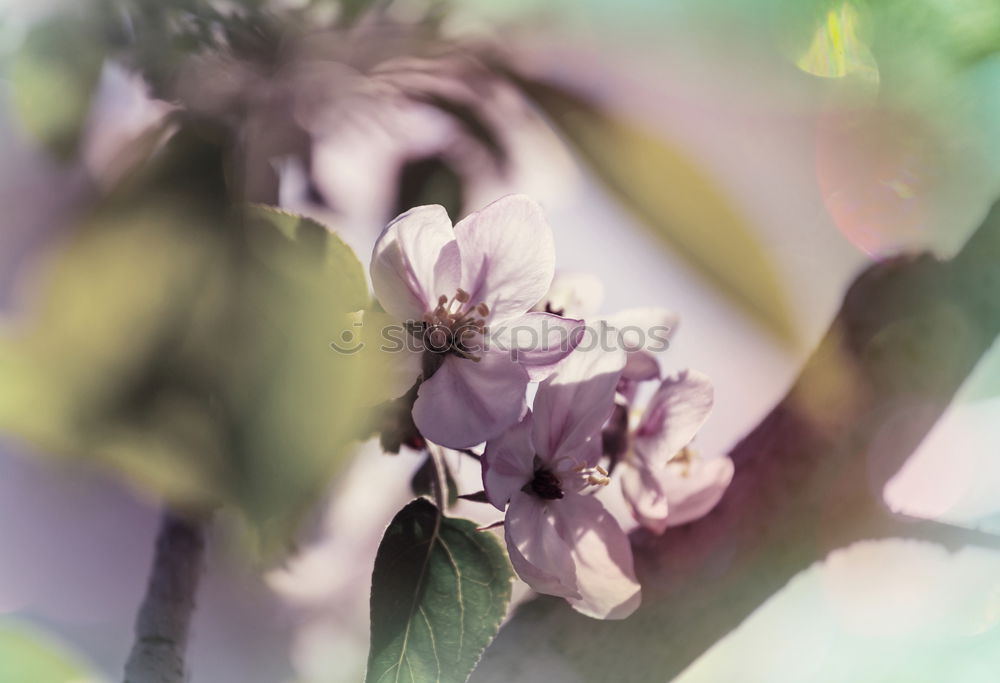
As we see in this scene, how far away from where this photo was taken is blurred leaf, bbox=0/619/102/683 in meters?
0.24

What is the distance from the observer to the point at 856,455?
0.30 meters

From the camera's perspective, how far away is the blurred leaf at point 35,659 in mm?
244

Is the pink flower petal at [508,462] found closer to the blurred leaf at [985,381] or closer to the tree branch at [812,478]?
the tree branch at [812,478]

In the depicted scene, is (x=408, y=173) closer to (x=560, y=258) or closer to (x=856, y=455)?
(x=560, y=258)

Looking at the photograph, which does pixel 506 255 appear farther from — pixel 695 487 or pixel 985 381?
pixel 985 381

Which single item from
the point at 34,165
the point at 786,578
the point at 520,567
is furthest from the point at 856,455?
the point at 34,165

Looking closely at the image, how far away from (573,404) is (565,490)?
0.03 metres

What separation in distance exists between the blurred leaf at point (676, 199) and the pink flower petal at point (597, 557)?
0.12 metres

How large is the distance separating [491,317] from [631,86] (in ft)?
0.49

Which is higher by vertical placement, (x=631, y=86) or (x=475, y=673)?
(x=631, y=86)

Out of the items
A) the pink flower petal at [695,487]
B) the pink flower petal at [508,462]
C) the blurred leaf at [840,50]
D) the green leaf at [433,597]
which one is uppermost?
the blurred leaf at [840,50]

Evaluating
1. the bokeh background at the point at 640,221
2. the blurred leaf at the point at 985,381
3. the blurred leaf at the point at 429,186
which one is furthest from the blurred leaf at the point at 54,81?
the blurred leaf at the point at 985,381

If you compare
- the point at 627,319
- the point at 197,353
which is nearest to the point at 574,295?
the point at 627,319

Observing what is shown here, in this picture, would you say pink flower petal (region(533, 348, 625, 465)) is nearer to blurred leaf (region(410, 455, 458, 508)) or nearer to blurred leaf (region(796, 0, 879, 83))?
blurred leaf (region(410, 455, 458, 508))
